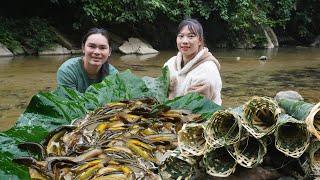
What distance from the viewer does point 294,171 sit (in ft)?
5.25

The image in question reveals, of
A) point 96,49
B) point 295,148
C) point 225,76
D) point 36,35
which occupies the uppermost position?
point 96,49

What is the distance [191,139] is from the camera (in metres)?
1.66

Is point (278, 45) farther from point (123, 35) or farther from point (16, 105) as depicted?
point (16, 105)

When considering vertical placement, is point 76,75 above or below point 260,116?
below

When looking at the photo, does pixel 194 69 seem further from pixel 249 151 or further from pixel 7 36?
pixel 7 36

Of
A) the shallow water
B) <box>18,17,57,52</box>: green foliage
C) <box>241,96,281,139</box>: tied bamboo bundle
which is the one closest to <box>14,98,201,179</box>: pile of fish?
<box>241,96,281,139</box>: tied bamboo bundle

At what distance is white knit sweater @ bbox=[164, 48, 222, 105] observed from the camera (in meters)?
3.75

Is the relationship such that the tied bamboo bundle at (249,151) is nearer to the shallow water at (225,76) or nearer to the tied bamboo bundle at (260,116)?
the tied bamboo bundle at (260,116)

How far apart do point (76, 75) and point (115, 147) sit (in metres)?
2.06

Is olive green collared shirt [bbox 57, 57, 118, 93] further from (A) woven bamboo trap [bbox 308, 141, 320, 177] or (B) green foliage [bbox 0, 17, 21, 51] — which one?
(B) green foliage [bbox 0, 17, 21, 51]

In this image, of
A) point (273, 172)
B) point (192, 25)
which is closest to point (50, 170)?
point (273, 172)

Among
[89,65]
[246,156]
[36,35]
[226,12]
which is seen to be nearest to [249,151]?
[246,156]

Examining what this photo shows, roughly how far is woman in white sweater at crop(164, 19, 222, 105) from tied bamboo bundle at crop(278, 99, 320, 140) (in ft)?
6.42

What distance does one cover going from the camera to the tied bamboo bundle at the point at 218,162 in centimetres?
159
